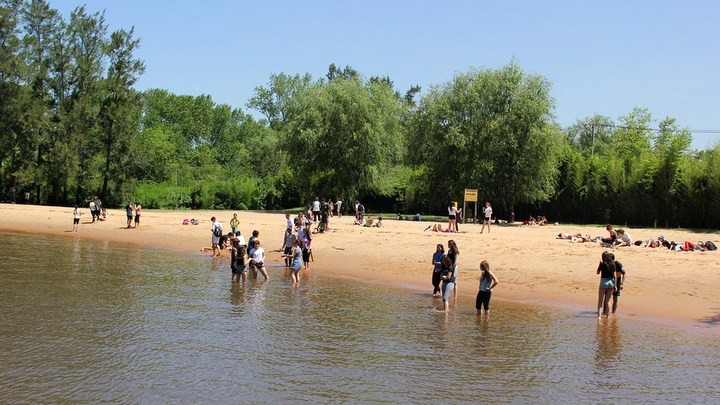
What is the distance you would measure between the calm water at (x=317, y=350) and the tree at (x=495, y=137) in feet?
89.5

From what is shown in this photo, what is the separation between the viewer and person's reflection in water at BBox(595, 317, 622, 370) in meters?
12.6

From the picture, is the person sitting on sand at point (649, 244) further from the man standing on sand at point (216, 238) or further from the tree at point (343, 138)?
the tree at point (343, 138)

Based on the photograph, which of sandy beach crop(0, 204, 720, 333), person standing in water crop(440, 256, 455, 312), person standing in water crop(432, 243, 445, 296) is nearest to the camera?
person standing in water crop(440, 256, 455, 312)

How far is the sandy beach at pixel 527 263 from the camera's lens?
60.4ft

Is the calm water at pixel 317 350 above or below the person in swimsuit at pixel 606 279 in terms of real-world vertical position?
below

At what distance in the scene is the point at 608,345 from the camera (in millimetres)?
13906

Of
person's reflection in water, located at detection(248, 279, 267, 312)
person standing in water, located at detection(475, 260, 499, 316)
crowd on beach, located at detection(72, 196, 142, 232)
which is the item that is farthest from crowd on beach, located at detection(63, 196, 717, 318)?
crowd on beach, located at detection(72, 196, 142, 232)

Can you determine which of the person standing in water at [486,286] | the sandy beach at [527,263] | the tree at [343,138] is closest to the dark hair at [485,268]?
the person standing in water at [486,286]

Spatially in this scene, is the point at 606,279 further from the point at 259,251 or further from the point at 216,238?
the point at 216,238

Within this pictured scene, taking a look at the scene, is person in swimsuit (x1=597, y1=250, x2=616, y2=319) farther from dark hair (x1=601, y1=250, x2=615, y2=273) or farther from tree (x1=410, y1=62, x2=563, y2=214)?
tree (x1=410, y1=62, x2=563, y2=214)

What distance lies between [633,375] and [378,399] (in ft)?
16.1

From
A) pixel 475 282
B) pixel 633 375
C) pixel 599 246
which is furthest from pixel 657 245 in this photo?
pixel 633 375

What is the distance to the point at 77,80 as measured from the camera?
6000 centimetres

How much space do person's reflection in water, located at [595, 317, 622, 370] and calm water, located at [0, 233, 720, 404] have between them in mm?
43
